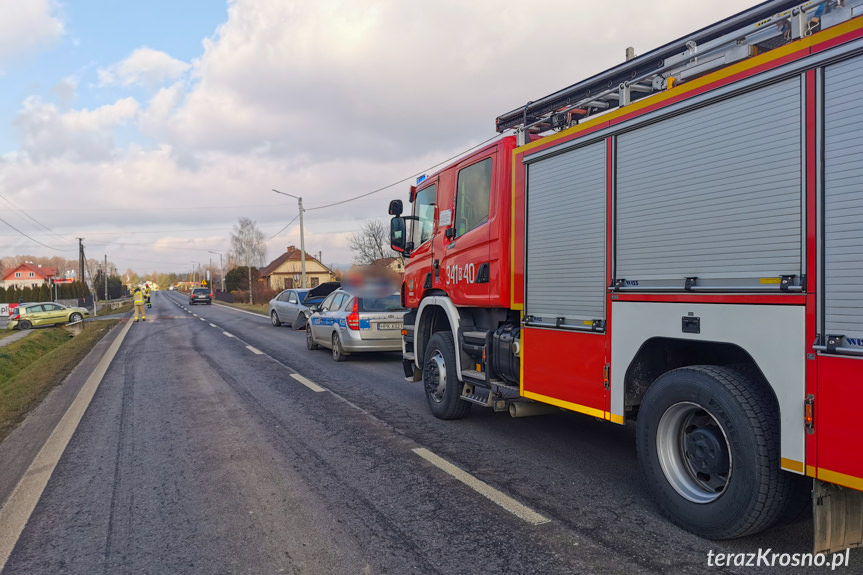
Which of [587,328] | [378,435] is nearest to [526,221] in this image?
[587,328]

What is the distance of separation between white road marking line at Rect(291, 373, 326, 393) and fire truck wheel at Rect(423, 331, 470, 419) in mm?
2501

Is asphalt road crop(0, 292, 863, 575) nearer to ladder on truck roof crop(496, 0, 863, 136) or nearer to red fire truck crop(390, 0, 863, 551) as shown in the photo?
red fire truck crop(390, 0, 863, 551)

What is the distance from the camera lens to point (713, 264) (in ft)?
11.3

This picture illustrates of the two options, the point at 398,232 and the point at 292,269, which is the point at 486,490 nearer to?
the point at 398,232

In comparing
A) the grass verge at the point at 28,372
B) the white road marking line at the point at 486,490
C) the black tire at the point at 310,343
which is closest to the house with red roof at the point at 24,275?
the grass verge at the point at 28,372

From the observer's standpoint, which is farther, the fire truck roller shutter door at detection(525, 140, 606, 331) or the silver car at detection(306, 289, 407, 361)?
the silver car at detection(306, 289, 407, 361)

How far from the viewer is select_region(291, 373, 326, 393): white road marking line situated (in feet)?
29.5

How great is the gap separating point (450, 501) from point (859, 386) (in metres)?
2.57

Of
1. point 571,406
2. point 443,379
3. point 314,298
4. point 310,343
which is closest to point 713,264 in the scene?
point 571,406

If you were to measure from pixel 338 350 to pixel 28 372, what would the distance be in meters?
6.57

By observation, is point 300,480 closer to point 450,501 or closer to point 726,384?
point 450,501

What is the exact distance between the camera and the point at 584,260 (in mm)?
4516

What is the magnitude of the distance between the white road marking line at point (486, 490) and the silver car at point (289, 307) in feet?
50.6

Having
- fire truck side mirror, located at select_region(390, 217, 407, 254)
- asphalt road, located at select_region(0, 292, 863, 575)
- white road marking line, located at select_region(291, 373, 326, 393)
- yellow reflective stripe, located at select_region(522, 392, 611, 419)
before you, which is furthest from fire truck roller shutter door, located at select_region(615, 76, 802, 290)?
white road marking line, located at select_region(291, 373, 326, 393)
